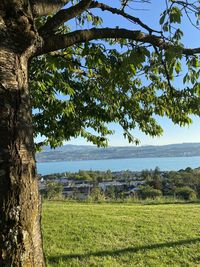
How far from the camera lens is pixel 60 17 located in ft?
12.8

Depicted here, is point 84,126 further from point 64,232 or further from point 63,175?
point 63,175

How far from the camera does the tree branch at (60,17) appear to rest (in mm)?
3766

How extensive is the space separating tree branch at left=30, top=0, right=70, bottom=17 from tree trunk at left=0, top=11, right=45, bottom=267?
0.75 meters

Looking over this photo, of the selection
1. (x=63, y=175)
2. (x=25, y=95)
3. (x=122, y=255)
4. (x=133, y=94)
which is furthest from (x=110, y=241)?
(x=63, y=175)

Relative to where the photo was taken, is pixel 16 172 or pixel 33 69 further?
pixel 33 69

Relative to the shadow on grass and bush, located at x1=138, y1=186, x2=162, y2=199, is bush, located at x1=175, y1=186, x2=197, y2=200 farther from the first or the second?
the shadow on grass

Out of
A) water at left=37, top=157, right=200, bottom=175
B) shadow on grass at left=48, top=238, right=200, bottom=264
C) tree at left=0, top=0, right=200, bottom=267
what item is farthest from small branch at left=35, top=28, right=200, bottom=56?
water at left=37, top=157, right=200, bottom=175

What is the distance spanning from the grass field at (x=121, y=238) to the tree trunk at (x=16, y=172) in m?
4.02

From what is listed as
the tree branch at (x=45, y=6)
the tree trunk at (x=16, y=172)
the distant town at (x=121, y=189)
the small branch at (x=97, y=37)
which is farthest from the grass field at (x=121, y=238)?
the distant town at (x=121, y=189)

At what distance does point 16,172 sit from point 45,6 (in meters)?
1.76

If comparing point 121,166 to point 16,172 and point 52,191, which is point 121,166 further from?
point 16,172

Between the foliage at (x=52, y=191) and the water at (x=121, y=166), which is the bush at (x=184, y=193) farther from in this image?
the water at (x=121, y=166)

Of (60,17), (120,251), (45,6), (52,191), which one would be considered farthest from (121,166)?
(45,6)

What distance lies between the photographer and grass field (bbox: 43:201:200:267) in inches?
266
